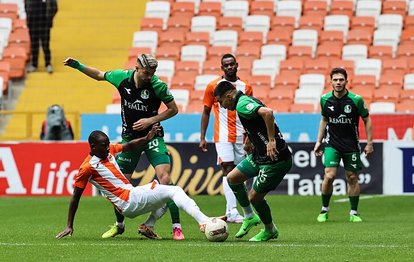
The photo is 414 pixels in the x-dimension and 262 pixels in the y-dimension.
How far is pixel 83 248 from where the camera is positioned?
1127cm

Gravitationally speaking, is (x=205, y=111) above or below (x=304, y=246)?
above

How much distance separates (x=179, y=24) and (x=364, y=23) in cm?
487

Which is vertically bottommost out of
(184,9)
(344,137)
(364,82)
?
(344,137)

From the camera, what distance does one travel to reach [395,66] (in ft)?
88.3

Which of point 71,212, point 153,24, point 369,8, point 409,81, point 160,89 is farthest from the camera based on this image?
point 153,24

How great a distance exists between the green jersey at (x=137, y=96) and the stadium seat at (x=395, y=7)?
1703cm

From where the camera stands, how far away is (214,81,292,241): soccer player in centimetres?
1159

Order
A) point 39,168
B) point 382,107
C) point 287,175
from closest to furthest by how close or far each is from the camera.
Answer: point 287,175, point 39,168, point 382,107

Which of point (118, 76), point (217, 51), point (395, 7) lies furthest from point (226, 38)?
point (118, 76)

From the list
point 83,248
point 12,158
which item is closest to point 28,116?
point 12,158

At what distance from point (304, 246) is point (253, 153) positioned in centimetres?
136

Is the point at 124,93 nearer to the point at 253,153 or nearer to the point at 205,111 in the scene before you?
the point at 253,153

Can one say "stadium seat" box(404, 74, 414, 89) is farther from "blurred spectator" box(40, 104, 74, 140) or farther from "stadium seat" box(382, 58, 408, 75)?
"blurred spectator" box(40, 104, 74, 140)

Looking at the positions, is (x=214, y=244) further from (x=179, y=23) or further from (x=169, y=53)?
(x=179, y=23)
